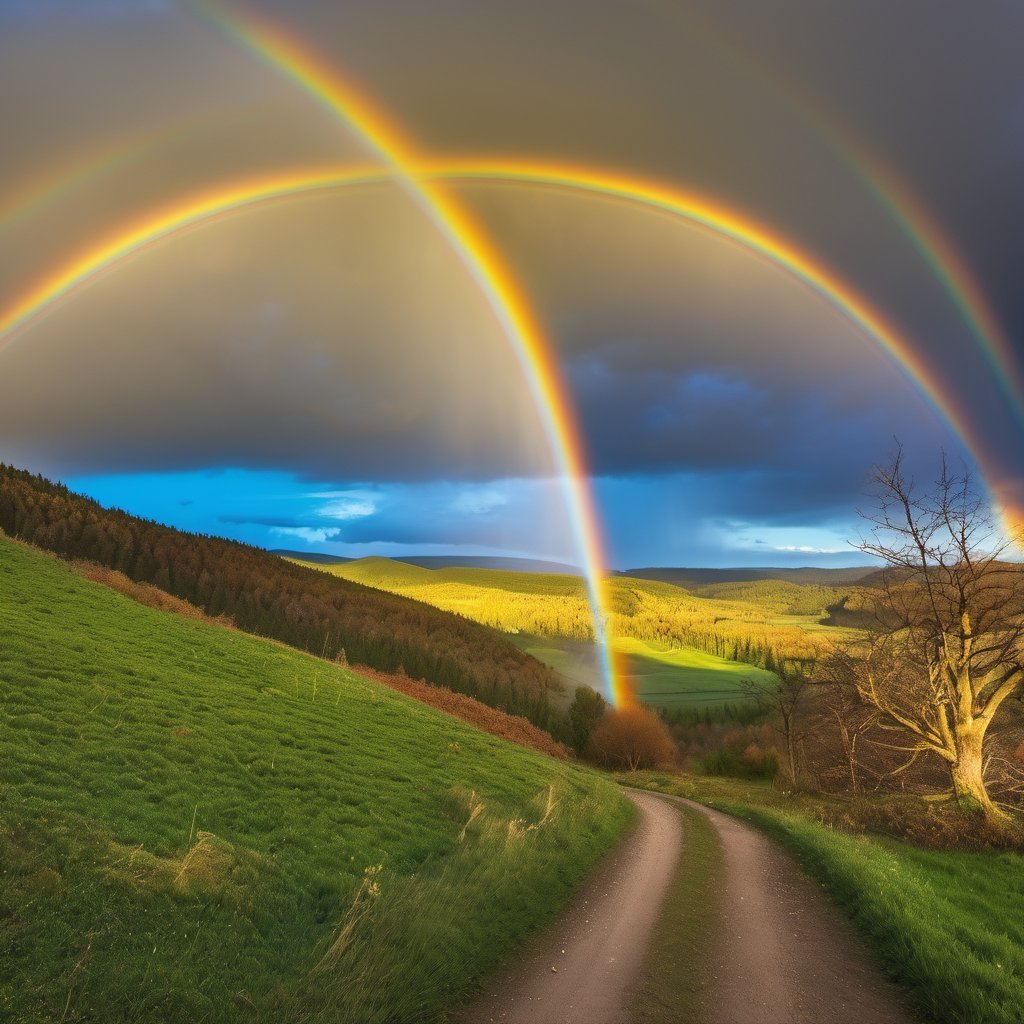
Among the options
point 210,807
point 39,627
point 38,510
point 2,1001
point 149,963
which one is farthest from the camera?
point 38,510

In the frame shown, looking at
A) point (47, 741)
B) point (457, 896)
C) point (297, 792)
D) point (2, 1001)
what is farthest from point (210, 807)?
point (2, 1001)

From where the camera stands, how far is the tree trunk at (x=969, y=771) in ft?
85.6

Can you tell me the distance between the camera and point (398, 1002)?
939cm

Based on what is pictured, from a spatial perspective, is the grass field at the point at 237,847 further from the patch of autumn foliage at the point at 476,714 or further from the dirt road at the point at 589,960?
the patch of autumn foliage at the point at 476,714

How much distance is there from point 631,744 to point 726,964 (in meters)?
95.9

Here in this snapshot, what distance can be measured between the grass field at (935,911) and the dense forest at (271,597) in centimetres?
7458

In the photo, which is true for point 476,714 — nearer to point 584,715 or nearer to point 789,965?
point 584,715

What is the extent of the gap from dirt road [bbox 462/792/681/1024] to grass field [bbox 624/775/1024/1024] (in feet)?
14.7

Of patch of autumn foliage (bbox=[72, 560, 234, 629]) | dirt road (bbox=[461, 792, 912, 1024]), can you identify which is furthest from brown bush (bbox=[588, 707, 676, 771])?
dirt road (bbox=[461, 792, 912, 1024])

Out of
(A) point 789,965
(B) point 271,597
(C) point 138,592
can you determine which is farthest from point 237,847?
(B) point 271,597

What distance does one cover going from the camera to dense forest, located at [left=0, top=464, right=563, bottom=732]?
86.0 metres

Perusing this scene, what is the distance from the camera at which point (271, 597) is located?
4050 inches

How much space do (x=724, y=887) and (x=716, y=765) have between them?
96581 mm

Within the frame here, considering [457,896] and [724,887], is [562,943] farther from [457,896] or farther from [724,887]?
[724,887]
